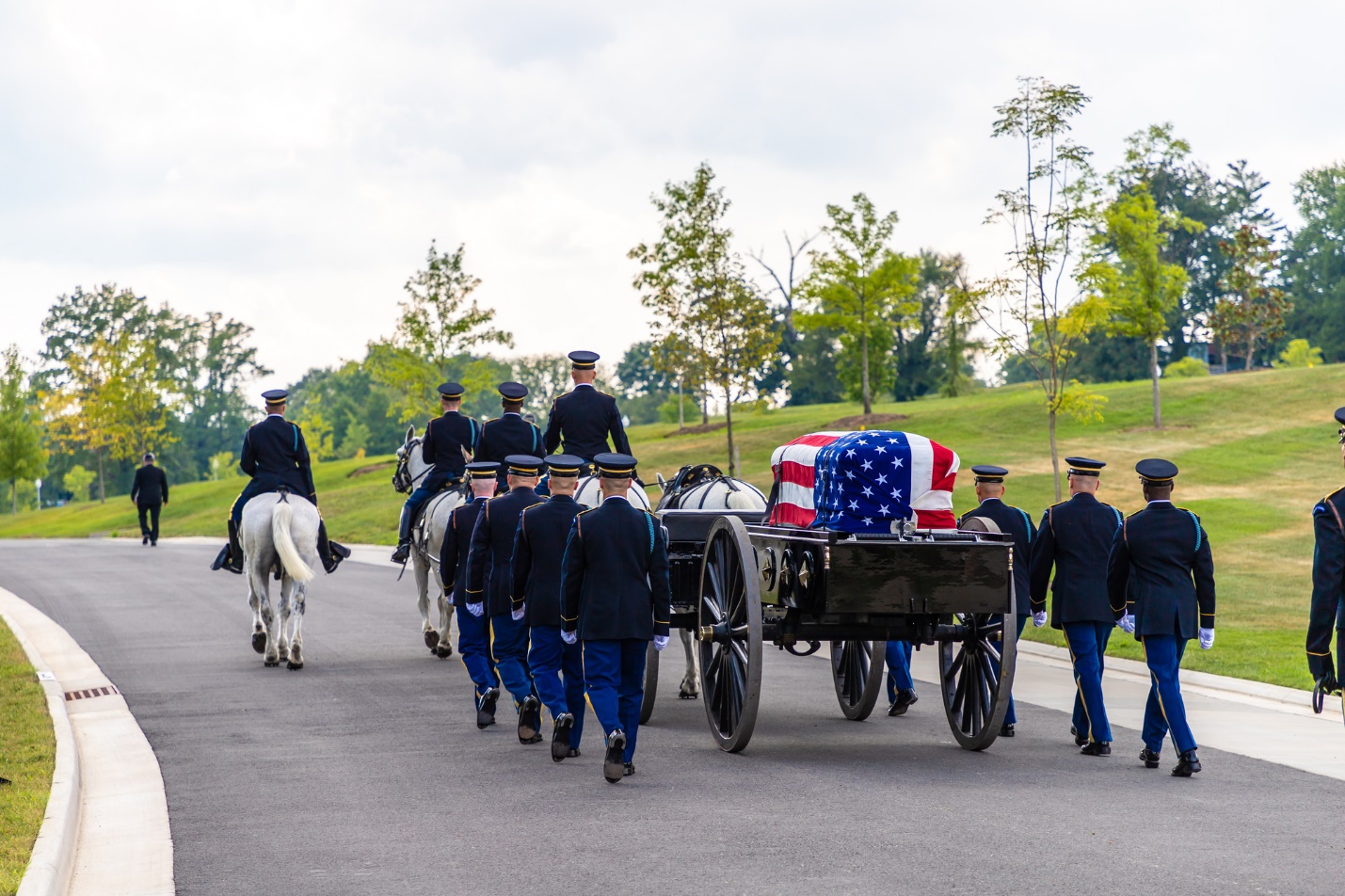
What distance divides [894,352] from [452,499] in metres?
70.8

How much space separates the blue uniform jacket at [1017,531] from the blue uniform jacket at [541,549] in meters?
2.88

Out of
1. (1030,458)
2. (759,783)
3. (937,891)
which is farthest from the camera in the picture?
(1030,458)

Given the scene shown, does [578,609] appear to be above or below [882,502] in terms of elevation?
below

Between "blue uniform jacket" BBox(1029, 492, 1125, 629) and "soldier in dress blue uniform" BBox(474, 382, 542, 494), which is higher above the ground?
"soldier in dress blue uniform" BBox(474, 382, 542, 494)

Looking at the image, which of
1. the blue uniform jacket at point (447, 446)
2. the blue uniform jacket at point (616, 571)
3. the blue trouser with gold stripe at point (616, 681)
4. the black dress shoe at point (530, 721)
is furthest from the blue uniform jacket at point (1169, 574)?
the blue uniform jacket at point (447, 446)

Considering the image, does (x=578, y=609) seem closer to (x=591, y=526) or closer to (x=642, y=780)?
(x=591, y=526)

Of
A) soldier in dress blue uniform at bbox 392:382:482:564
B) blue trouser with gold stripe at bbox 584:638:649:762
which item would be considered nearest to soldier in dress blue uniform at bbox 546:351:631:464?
soldier in dress blue uniform at bbox 392:382:482:564

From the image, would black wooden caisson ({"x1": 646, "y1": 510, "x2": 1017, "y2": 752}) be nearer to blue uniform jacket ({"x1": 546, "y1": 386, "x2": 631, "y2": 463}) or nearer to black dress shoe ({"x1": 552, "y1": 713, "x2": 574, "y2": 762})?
black dress shoe ({"x1": 552, "y1": 713, "x2": 574, "y2": 762})

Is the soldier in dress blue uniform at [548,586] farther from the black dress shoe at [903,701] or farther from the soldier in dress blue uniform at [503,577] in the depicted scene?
the black dress shoe at [903,701]

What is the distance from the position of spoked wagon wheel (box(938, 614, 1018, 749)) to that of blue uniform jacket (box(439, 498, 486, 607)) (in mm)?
3661

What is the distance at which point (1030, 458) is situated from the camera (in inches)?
1642

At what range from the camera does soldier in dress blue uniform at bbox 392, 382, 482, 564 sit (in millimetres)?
13984

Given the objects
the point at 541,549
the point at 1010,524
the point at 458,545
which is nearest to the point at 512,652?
the point at 541,549

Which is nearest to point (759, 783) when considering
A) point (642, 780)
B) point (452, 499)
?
point (642, 780)
